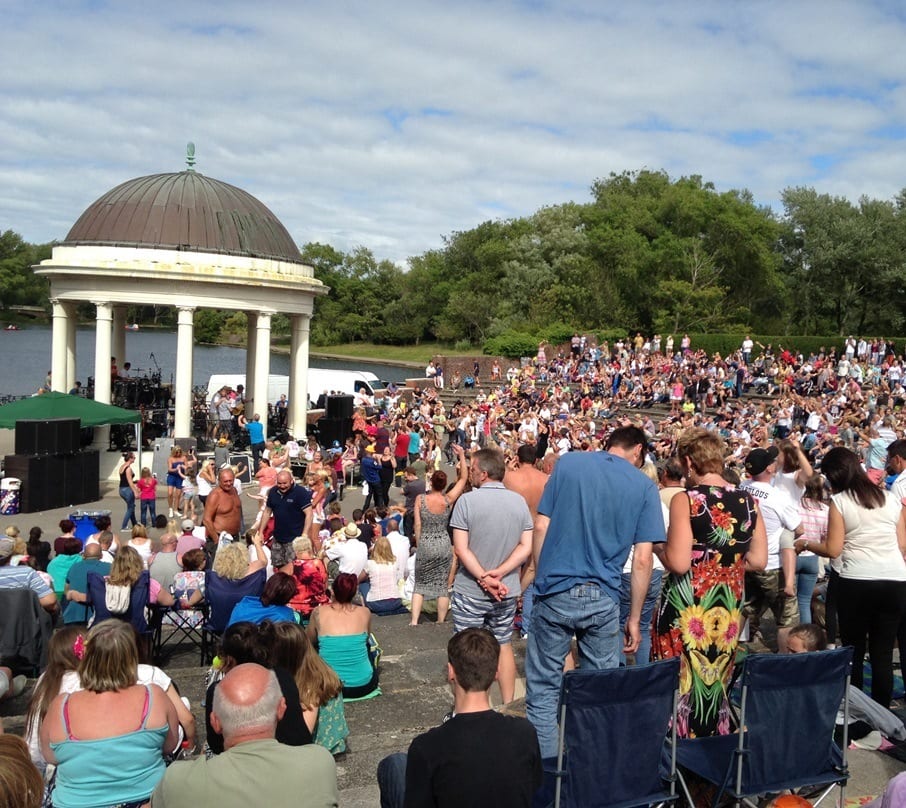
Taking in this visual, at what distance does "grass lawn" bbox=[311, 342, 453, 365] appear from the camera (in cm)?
9119

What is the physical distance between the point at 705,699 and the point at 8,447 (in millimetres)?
26414

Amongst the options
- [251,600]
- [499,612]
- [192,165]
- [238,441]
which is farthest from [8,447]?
[499,612]

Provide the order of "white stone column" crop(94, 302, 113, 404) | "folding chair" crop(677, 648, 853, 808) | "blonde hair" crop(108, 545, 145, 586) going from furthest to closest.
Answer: "white stone column" crop(94, 302, 113, 404)
"blonde hair" crop(108, 545, 145, 586)
"folding chair" crop(677, 648, 853, 808)

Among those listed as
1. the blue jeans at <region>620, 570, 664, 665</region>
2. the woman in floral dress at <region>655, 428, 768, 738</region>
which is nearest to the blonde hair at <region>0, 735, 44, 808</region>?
the woman in floral dress at <region>655, 428, 768, 738</region>

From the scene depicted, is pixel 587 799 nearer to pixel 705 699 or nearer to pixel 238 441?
pixel 705 699

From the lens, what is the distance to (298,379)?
27.5 meters

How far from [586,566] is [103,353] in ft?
71.5

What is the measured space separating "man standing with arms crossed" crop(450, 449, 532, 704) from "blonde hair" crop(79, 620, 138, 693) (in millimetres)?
2253

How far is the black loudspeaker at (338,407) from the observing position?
2831cm

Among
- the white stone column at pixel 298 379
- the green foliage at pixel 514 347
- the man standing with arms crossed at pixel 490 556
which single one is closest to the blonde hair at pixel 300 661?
the man standing with arms crossed at pixel 490 556

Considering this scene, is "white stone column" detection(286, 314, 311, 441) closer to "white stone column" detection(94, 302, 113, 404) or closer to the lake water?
"white stone column" detection(94, 302, 113, 404)

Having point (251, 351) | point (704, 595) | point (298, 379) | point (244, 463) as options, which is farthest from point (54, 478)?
point (704, 595)

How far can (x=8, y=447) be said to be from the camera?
90.2 feet

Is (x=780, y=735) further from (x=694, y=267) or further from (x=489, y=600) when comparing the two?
(x=694, y=267)
